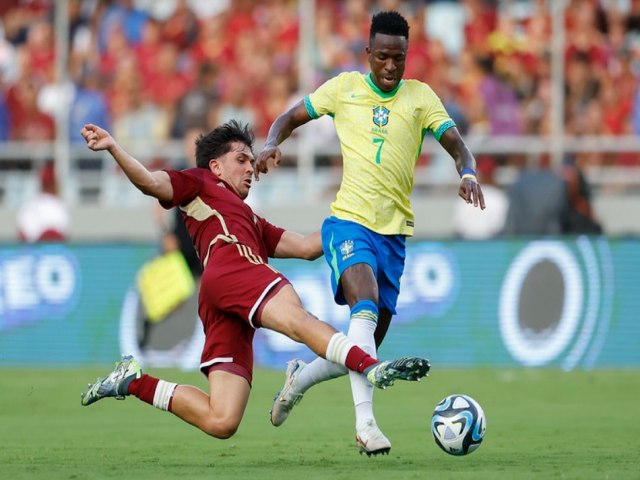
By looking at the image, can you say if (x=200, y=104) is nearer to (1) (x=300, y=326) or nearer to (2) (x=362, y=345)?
(2) (x=362, y=345)

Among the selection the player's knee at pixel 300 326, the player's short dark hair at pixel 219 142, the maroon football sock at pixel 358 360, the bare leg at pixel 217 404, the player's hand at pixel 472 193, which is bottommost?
the bare leg at pixel 217 404

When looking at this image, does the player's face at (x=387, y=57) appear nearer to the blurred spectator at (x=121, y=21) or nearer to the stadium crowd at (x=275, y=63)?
the stadium crowd at (x=275, y=63)

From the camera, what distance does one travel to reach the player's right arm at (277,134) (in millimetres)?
8477

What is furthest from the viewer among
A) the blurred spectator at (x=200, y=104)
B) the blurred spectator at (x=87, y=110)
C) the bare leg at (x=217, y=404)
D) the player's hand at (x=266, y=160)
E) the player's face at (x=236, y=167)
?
the blurred spectator at (x=87, y=110)

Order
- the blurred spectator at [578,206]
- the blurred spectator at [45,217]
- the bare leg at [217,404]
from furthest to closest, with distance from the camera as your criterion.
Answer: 1. the blurred spectator at [45,217]
2. the blurred spectator at [578,206]
3. the bare leg at [217,404]

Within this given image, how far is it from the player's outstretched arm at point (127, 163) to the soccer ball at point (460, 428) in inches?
85.1

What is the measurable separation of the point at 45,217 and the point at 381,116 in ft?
31.3

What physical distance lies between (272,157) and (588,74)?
34.8 feet

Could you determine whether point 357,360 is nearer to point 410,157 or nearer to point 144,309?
point 410,157

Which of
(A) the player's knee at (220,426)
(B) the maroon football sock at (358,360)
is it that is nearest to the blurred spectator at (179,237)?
(A) the player's knee at (220,426)

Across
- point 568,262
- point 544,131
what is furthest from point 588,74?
point 568,262

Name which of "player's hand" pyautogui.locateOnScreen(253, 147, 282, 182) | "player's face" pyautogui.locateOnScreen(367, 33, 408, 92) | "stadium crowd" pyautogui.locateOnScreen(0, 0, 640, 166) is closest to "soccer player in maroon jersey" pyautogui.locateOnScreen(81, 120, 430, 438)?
"player's hand" pyautogui.locateOnScreen(253, 147, 282, 182)

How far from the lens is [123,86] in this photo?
1905 cm

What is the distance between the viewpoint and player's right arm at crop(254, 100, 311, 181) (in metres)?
8.48
